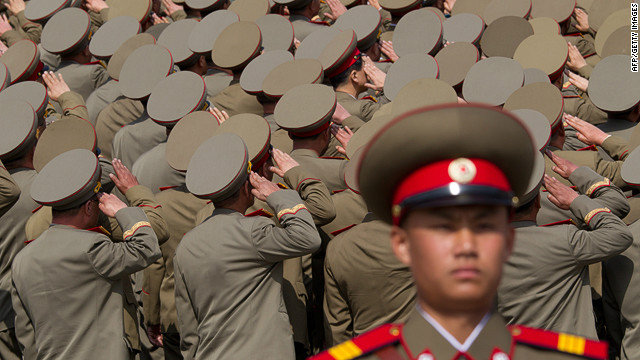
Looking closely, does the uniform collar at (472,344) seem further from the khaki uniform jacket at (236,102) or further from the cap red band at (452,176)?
the khaki uniform jacket at (236,102)

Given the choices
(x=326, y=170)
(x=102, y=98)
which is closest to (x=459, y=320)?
(x=326, y=170)

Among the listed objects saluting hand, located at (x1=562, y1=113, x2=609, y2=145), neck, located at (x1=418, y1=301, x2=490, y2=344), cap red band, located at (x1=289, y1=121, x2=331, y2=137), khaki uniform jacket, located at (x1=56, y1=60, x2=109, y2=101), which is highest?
neck, located at (x1=418, y1=301, x2=490, y2=344)

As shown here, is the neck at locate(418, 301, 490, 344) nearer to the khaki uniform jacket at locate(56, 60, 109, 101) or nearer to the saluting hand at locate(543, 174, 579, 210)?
the saluting hand at locate(543, 174, 579, 210)

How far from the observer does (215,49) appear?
7.08 meters

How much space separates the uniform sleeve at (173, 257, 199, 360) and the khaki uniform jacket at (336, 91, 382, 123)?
7.16 ft

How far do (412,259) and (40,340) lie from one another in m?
3.06

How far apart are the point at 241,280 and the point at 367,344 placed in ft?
7.11

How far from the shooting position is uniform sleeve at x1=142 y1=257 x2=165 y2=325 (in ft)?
17.7

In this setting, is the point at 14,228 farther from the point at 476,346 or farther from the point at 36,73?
the point at 476,346

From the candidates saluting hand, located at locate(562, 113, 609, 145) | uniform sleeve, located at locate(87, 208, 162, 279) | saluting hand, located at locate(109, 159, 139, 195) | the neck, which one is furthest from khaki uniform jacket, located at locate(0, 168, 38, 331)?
the neck

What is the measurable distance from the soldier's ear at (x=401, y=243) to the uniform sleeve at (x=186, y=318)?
2.55 meters

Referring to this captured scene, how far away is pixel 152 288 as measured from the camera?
5.38 m

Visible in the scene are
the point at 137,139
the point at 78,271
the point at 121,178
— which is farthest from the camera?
the point at 137,139

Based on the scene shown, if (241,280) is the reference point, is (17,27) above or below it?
below
